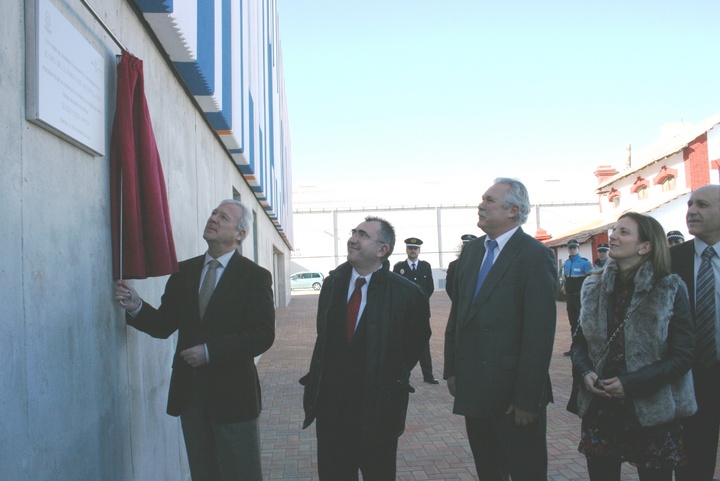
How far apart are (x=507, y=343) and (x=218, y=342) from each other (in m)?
1.45

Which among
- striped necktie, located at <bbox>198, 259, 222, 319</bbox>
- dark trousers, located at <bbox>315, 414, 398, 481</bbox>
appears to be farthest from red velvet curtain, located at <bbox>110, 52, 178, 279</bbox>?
dark trousers, located at <bbox>315, 414, 398, 481</bbox>

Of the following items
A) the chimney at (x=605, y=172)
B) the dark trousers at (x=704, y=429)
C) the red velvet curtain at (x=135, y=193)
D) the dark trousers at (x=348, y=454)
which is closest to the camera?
the red velvet curtain at (x=135, y=193)

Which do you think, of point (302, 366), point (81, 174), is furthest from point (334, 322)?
point (302, 366)

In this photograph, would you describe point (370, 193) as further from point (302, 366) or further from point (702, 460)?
point (702, 460)

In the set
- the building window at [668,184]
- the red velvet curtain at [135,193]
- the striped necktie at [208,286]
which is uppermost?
the building window at [668,184]

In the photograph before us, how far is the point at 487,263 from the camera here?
3357mm

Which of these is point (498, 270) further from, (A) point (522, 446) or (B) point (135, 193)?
(B) point (135, 193)

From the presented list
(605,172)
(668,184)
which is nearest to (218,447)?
(668,184)

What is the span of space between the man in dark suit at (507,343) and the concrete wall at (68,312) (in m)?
1.77

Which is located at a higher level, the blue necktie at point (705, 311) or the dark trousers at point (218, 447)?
the blue necktie at point (705, 311)

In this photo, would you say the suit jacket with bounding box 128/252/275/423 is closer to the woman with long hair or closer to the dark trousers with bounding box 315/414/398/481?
the dark trousers with bounding box 315/414/398/481

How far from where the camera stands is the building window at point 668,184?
2498 cm

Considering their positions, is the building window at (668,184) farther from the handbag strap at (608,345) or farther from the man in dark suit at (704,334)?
the handbag strap at (608,345)

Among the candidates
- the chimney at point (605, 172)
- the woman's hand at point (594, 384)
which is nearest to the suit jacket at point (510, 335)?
the woman's hand at point (594, 384)
